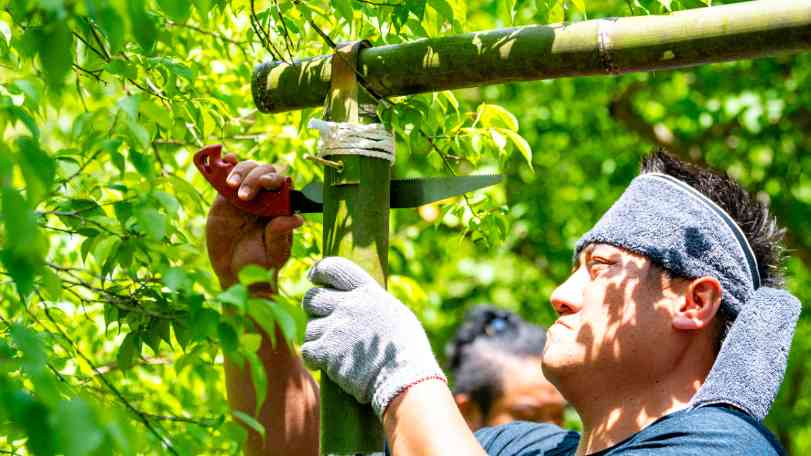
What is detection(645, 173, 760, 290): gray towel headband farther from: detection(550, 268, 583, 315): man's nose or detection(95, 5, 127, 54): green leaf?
detection(95, 5, 127, 54): green leaf

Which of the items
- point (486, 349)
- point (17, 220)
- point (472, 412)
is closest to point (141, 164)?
point (17, 220)

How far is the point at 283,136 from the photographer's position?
155 inches

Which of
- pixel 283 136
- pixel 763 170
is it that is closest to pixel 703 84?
pixel 763 170

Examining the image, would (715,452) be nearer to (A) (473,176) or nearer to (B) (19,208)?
(A) (473,176)

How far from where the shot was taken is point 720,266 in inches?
96.8

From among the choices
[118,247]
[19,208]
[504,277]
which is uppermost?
[19,208]

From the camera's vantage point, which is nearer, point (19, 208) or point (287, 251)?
point (19, 208)

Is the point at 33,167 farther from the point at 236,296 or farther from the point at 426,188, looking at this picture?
the point at 426,188

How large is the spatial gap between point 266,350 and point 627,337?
0.76 meters

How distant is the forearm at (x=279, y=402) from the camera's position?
2.59 metres

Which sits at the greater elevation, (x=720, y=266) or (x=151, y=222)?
(x=151, y=222)

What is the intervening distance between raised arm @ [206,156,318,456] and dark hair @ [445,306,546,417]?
6.56ft

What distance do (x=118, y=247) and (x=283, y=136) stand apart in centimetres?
186

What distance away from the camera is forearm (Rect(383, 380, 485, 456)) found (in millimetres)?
2119
